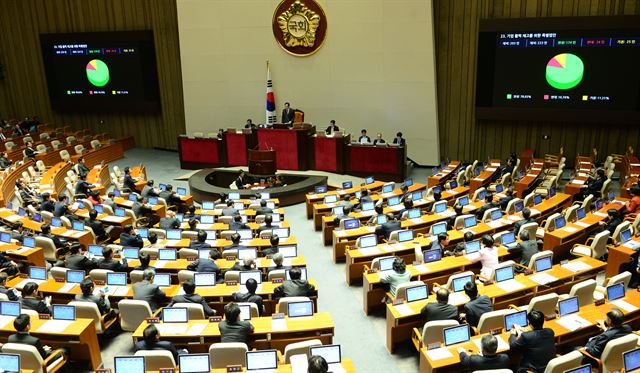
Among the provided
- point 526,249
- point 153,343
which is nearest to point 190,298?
point 153,343

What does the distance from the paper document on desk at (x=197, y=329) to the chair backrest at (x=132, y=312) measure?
2.92 ft

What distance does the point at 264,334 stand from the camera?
6.38 metres

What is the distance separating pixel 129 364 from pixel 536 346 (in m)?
4.31

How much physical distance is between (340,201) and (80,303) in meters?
7.07

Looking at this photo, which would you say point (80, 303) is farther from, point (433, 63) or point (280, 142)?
point (433, 63)

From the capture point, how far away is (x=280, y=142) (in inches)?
680

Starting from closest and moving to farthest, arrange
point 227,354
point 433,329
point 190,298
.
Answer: point 227,354, point 433,329, point 190,298

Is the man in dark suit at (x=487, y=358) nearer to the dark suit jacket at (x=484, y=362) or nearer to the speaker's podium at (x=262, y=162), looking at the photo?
the dark suit jacket at (x=484, y=362)

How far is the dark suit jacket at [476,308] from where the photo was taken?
6.42m

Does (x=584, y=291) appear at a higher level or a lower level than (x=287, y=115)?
lower

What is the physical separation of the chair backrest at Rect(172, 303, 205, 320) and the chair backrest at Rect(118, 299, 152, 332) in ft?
1.81

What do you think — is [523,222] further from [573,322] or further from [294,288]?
[294,288]

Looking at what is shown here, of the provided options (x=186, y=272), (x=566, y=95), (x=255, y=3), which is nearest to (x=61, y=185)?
(x=255, y=3)

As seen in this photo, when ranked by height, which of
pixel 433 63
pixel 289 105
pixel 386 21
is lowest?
pixel 289 105
